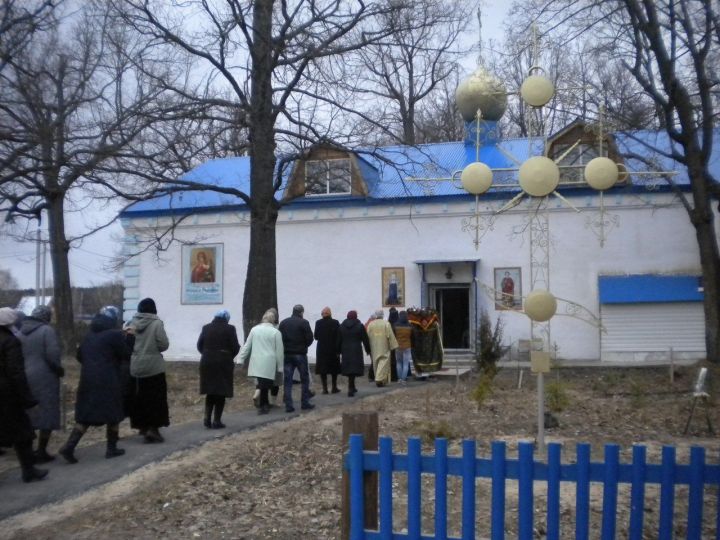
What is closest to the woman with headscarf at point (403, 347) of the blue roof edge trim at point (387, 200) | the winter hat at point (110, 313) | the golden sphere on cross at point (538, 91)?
the blue roof edge trim at point (387, 200)

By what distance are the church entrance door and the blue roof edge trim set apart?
116 inches

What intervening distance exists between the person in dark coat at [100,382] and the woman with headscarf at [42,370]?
0.28 m

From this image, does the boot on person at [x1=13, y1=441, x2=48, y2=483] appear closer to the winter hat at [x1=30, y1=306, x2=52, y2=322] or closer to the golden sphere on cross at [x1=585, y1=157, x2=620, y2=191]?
the winter hat at [x1=30, y1=306, x2=52, y2=322]

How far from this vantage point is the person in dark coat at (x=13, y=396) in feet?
28.1

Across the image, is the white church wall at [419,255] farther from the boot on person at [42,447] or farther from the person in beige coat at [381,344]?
the boot on person at [42,447]

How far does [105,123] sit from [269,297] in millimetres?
5261

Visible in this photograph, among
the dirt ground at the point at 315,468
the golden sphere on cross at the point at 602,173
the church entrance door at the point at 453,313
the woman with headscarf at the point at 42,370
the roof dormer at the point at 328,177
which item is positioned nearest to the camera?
the dirt ground at the point at 315,468

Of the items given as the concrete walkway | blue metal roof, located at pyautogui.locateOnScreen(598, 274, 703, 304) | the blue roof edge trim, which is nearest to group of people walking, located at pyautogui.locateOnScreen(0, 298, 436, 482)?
the concrete walkway

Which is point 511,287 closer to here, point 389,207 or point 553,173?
point 389,207

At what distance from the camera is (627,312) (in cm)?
2605

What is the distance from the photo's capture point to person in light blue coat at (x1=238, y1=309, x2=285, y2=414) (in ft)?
44.0

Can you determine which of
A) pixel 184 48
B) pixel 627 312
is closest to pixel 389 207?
pixel 627 312

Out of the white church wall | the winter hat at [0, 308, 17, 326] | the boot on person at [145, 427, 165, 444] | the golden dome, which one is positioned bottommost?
the boot on person at [145, 427, 165, 444]

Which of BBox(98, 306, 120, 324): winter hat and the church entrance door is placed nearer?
BBox(98, 306, 120, 324): winter hat
